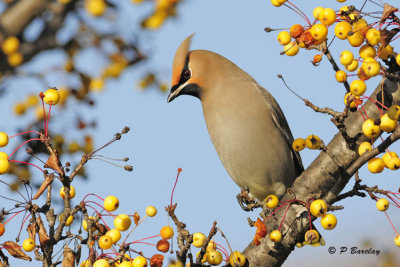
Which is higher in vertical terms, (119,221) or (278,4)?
(278,4)

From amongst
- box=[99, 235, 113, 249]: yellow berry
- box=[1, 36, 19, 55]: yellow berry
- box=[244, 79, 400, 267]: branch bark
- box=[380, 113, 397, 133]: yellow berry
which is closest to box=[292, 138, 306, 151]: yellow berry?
box=[244, 79, 400, 267]: branch bark

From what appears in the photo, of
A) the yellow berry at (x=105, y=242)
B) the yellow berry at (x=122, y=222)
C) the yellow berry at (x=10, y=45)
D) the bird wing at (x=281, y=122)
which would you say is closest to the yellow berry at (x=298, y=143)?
the yellow berry at (x=122, y=222)

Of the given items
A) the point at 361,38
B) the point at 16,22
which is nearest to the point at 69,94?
the point at 16,22

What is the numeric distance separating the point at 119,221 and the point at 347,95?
130 cm

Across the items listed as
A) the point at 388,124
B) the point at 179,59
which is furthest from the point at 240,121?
the point at 388,124

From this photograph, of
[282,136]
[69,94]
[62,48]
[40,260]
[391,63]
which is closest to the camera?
[40,260]

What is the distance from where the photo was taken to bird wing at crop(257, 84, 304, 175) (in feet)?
15.4

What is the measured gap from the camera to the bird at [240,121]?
454 centimetres

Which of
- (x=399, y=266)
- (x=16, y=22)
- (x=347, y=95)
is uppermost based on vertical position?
(x=16, y=22)

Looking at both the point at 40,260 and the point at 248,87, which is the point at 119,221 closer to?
the point at 40,260

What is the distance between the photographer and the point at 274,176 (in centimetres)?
457

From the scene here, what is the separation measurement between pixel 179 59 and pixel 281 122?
38.4 inches

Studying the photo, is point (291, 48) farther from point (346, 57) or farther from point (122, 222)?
point (122, 222)

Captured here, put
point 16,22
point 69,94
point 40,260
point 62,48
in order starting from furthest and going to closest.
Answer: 1. point 69,94
2. point 62,48
3. point 16,22
4. point 40,260
